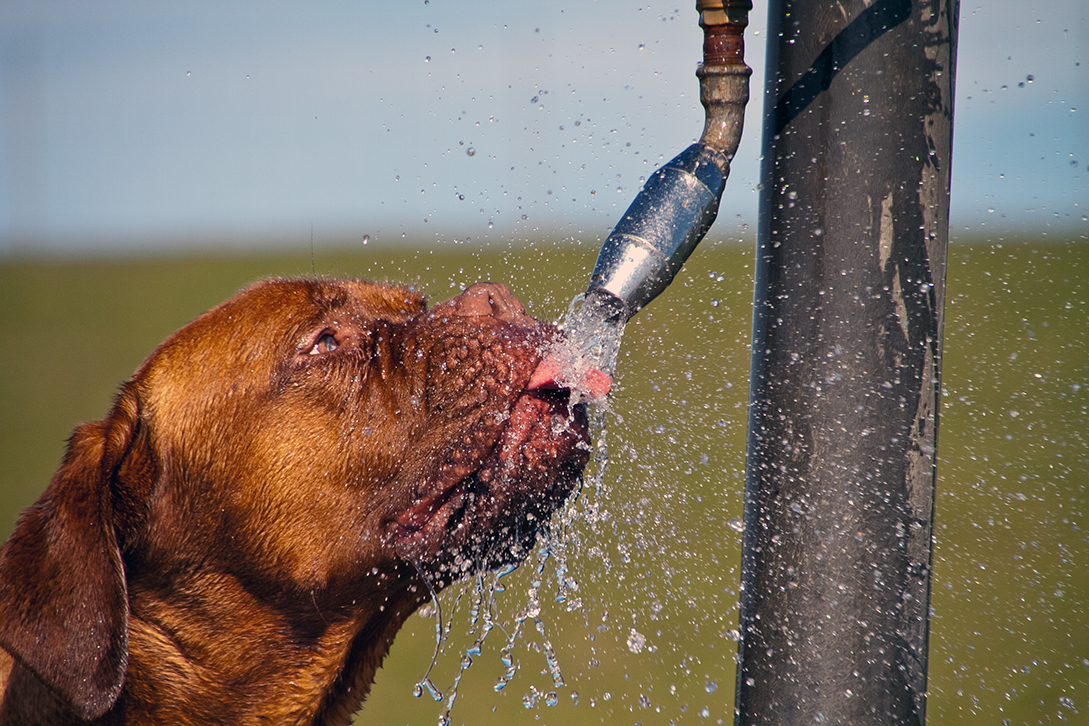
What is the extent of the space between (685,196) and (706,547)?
528 cm

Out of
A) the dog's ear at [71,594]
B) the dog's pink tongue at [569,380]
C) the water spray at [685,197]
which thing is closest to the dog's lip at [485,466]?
the dog's pink tongue at [569,380]

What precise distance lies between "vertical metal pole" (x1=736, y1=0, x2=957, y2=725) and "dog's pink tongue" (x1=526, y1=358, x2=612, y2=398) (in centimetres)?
50

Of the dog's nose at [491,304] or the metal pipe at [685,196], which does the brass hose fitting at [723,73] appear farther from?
the dog's nose at [491,304]

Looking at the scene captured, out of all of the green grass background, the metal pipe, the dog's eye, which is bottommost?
the green grass background

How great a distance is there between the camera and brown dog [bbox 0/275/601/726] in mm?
2260

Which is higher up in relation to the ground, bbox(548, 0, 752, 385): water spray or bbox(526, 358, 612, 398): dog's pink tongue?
bbox(548, 0, 752, 385): water spray

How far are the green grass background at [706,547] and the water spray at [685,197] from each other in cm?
24

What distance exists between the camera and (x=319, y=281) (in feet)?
8.79

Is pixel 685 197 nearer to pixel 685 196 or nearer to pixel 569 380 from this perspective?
pixel 685 196

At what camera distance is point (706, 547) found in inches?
263

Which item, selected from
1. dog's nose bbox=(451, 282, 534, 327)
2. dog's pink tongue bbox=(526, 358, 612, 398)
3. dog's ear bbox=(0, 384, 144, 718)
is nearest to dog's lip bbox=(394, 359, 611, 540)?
dog's pink tongue bbox=(526, 358, 612, 398)

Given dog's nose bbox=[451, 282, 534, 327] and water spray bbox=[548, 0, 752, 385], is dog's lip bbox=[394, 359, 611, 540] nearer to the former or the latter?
dog's nose bbox=[451, 282, 534, 327]

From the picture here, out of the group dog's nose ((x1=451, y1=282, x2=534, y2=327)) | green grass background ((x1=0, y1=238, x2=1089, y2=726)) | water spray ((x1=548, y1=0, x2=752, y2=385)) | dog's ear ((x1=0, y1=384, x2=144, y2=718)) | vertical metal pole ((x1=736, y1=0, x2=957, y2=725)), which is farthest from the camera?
green grass background ((x1=0, y1=238, x2=1089, y2=726))

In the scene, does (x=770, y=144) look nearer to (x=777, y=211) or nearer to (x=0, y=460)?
(x=777, y=211)
